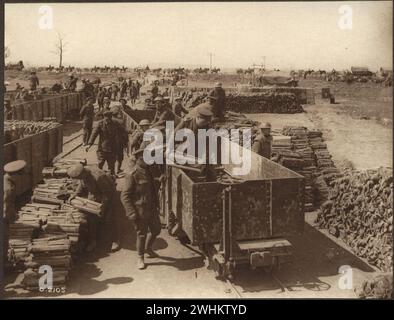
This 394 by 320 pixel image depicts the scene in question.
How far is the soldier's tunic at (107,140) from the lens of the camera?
37.5 feet

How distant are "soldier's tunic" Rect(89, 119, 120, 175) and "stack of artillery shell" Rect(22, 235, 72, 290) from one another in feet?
14.7

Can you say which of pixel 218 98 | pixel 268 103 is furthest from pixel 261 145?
pixel 268 103

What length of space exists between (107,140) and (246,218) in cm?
566

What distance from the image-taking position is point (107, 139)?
11.4 m

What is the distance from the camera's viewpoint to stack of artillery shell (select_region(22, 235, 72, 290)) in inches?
277

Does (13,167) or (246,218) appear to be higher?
(13,167)

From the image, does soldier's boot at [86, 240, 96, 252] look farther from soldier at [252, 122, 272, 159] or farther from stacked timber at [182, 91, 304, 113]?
stacked timber at [182, 91, 304, 113]

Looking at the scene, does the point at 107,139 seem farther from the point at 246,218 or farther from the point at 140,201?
the point at 246,218

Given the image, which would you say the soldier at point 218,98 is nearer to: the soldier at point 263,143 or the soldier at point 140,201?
the soldier at point 263,143

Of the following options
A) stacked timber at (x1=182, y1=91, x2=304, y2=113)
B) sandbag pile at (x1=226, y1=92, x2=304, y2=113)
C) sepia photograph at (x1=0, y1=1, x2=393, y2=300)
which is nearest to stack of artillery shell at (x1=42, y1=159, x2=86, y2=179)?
sepia photograph at (x1=0, y1=1, x2=393, y2=300)

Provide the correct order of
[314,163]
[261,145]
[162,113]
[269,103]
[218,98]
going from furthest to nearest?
[269,103] → [218,98] → [162,113] → [314,163] → [261,145]

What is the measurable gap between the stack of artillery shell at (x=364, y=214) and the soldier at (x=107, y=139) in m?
5.51

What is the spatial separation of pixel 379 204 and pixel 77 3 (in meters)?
6.93
